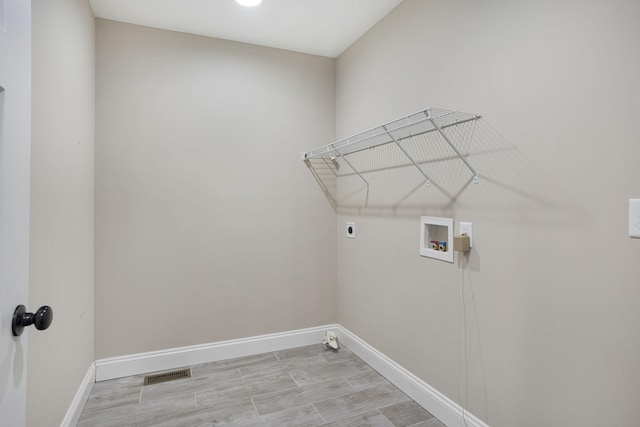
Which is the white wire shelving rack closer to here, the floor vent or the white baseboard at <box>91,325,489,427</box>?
the white baseboard at <box>91,325,489,427</box>

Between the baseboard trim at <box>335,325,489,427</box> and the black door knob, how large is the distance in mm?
1795

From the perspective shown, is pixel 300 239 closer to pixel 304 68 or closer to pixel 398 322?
pixel 398 322

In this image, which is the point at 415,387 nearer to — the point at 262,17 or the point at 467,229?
the point at 467,229

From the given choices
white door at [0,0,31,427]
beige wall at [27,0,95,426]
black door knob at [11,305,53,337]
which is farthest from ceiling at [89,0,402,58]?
black door knob at [11,305,53,337]

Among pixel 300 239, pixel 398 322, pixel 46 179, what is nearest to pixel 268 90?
pixel 300 239

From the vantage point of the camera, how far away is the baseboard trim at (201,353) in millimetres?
2350

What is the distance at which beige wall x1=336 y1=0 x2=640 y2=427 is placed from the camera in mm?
1154

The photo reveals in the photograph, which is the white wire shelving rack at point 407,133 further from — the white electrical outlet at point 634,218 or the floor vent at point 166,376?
the floor vent at point 166,376

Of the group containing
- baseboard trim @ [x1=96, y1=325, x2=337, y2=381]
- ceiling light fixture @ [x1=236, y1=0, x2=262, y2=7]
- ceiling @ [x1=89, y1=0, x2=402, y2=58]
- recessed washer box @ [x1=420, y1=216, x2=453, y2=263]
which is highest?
ceiling @ [x1=89, y1=0, x2=402, y2=58]

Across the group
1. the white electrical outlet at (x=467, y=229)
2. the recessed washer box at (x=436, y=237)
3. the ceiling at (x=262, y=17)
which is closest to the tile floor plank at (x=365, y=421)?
the recessed washer box at (x=436, y=237)

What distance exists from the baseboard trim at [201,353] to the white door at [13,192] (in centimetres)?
174

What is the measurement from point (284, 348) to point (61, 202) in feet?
6.17

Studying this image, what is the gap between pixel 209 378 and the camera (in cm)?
235

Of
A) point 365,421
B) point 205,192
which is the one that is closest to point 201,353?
point 205,192
